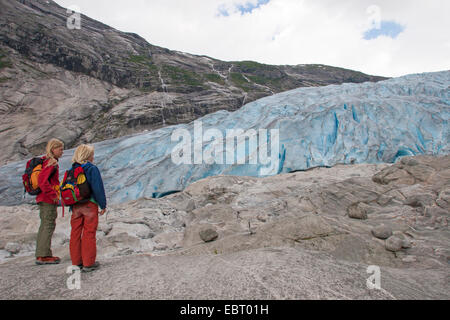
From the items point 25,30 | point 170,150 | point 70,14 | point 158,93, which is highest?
point 70,14

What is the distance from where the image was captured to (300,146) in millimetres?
10312

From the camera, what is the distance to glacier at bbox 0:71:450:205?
9625 mm

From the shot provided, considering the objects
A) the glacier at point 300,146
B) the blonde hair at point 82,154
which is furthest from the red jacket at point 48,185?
the glacier at point 300,146

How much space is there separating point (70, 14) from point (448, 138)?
39.1 meters

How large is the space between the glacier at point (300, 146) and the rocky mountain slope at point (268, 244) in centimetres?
225

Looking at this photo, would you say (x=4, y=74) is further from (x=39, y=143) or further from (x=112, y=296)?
(x=112, y=296)

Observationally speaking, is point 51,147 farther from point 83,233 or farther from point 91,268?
point 91,268

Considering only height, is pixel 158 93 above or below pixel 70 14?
below

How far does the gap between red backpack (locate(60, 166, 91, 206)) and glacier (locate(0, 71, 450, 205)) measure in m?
6.94

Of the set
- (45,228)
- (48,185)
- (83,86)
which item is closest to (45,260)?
(45,228)

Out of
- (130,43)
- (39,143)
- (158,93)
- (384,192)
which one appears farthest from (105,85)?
(384,192)

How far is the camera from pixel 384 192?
18.6ft

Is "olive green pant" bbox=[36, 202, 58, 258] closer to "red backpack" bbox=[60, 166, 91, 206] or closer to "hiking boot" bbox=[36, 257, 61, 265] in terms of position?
"hiking boot" bbox=[36, 257, 61, 265]

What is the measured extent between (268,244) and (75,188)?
2273 mm
